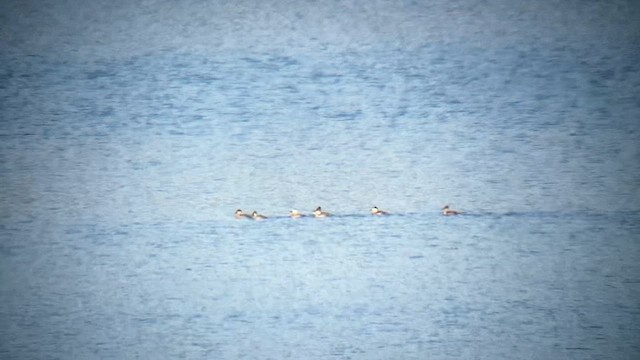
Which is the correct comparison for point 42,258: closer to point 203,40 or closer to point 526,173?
point 203,40

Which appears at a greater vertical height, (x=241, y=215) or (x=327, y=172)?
(x=327, y=172)

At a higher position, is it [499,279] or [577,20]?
[577,20]

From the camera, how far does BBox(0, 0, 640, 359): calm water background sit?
1.05m

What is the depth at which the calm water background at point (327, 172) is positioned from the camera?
105 cm

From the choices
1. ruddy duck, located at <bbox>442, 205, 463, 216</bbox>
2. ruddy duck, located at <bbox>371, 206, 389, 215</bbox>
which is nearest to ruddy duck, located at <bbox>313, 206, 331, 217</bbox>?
ruddy duck, located at <bbox>371, 206, 389, 215</bbox>

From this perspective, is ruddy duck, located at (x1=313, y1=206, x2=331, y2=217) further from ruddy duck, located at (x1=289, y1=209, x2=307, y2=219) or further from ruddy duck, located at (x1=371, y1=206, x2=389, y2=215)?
ruddy duck, located at (x1=371, y1=206, x2=389, y2=215)

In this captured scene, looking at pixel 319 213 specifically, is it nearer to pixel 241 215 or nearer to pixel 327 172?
pixel 327 172

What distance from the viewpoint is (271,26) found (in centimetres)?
106

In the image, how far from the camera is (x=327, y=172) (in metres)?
1.08

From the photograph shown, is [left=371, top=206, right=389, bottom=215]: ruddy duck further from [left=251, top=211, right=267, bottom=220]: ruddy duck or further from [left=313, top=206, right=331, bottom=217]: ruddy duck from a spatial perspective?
[left=251, top=211, right=267, bottom=220]: ruddy duck

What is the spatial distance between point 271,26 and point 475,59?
693 millimetres

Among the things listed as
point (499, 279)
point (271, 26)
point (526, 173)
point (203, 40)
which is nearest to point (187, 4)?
point (203, 40)

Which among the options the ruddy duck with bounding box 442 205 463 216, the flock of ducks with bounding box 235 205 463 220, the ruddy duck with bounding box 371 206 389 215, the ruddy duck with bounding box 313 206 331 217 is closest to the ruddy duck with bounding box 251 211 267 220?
the flock of ducks with bounding box 235 205 463 220

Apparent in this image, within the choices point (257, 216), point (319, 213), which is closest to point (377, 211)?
point (319, 213)
